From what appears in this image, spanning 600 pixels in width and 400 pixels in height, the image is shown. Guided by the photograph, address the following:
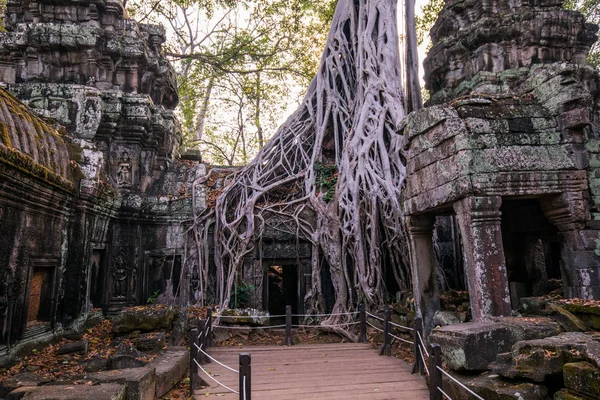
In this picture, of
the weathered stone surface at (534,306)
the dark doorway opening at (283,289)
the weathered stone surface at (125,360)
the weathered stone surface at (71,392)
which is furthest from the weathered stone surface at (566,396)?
the dark doorway opening at (283,289)

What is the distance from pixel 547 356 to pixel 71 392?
3190mm

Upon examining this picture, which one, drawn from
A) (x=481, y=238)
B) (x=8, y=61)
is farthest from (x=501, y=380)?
(x=8, y=61)

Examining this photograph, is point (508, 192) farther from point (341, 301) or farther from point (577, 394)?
point (341, 301)

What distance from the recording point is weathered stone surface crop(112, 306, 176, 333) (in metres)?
5.50

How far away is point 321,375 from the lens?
4.53 metres

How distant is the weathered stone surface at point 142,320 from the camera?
550 cm

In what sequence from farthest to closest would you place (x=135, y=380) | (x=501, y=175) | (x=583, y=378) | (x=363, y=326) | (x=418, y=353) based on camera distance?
(x=363, y=326) → (x=418, y=353) → (x=501, y=175) → (x=135, y=380) → (x=583, y=378)

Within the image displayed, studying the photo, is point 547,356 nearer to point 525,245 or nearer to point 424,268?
point 424,268

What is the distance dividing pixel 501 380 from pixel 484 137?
2296mm

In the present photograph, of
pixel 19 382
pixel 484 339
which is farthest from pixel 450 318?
pixel 19 382

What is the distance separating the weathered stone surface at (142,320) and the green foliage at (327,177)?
3.85 metres

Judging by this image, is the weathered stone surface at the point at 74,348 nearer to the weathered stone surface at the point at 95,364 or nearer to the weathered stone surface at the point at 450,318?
the weathered stone surface at the point at 95,364

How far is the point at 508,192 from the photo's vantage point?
403 centimetres

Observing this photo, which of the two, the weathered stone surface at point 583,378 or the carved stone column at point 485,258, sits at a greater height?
the carved stone column at point 485,258
